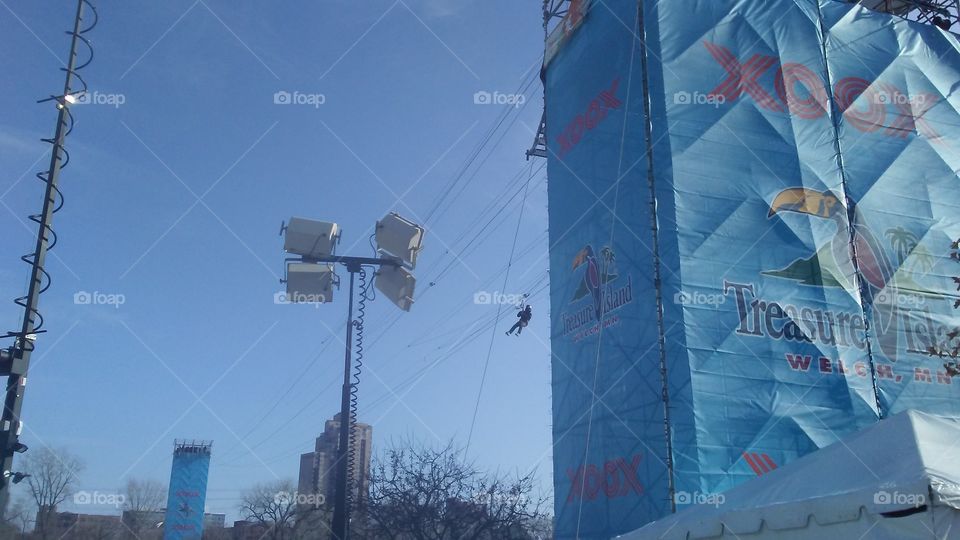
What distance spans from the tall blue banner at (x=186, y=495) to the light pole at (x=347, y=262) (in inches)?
1066

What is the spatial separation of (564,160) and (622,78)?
10.3 ft

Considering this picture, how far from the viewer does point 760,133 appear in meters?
20.3

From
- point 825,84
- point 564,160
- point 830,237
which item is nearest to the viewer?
point 830,237

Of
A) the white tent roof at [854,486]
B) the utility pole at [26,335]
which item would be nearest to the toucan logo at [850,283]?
the white tent roof at [854,486]

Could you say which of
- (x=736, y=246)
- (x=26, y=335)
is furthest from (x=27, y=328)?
(x=736, y=246)

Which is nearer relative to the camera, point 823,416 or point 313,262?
point 823,416

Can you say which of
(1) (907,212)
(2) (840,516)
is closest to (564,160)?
(1) (907,212)

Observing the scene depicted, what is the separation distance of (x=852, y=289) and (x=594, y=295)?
5.86 meters

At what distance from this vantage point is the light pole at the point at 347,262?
19953 millimetres

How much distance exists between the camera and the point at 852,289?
19766mm

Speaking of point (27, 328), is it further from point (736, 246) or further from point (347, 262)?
A: point (736, 246)

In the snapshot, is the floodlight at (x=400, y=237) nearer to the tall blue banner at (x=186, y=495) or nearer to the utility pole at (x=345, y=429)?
the utility pole at (x=345, y=429)

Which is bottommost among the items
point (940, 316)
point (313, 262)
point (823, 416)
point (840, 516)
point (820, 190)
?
point (840, 516)

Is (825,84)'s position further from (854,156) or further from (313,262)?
(313,262)
